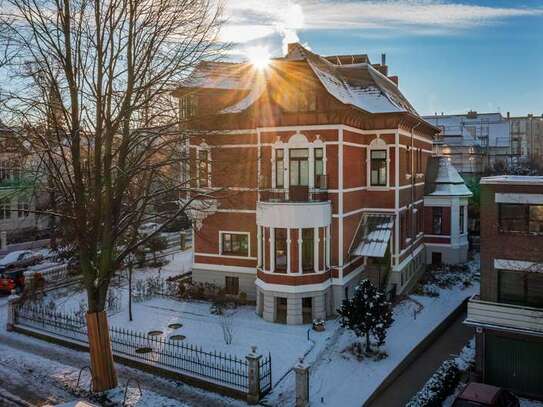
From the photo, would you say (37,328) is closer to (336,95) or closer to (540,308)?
(336,95)

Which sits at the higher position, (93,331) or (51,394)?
(93,331)

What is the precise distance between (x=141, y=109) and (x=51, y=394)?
8.54 meters

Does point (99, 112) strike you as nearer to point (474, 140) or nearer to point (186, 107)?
point (186, 107)

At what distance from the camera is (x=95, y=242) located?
12992 mm

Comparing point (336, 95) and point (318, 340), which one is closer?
point (318, 340)

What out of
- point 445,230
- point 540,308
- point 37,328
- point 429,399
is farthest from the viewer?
point 445,230

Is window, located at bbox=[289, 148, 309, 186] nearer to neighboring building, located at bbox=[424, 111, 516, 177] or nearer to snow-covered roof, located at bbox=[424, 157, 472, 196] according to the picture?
snow-covered roof, located at bbox=[424, 157, 472, 196]

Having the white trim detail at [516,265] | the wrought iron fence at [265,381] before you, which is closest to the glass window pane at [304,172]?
the white trim detail at [516,265]

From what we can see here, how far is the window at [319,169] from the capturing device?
19.7 m

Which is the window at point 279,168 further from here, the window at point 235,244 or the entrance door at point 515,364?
the entrance door at point 515,364

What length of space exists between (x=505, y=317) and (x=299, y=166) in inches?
382

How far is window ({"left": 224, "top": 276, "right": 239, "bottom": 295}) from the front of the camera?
872 inches

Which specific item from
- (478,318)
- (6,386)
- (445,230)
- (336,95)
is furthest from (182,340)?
(445,230)

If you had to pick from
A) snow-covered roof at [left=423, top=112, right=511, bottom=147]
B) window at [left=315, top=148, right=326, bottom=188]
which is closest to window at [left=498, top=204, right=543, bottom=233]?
window at [left=315, top=148, right=326, bottom=188]
